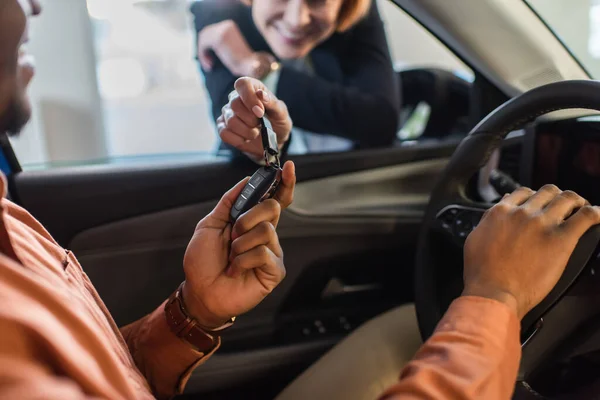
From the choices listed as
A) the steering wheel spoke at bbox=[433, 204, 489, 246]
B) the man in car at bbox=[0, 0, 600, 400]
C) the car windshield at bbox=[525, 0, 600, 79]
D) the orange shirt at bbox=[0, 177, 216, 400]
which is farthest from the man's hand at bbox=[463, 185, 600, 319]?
the car windshield at bbox=[525, 0, 600, 79]

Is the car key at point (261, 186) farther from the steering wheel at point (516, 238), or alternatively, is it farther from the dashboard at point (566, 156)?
the dashboard at point (566, 156)

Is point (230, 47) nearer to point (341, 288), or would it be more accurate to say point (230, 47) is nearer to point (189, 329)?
point (341, 288)

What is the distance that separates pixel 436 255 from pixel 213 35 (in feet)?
2.63

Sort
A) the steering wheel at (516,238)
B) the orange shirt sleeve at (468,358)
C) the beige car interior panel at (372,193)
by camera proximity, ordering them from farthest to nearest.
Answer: the beige car interior panel at (372,193), the steering wheel at (516,238), the orange shirt sleeve at (468,358)

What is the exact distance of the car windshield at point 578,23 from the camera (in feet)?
4.14

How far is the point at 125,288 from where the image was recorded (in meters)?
1.25

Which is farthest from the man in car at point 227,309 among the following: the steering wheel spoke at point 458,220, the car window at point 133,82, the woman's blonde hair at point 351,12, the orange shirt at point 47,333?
the car window at point 133,82

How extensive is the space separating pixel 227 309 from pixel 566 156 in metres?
0.67

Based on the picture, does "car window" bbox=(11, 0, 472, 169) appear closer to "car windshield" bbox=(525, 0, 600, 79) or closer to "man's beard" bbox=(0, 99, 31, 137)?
"car windshield" bbox=(525, 0, 600, 79)

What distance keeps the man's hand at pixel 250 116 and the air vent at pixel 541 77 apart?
49 centimetres

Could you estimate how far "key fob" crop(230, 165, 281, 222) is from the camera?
32.2 inches

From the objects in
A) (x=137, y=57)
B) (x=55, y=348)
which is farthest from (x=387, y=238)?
(x=137, y=57)

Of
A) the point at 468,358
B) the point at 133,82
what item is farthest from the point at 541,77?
the point at 133,82

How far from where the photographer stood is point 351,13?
1454mm
